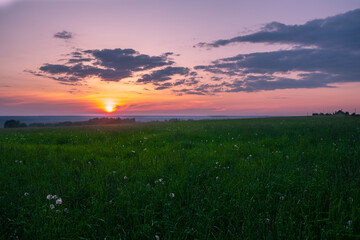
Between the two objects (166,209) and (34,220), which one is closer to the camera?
(34,220)

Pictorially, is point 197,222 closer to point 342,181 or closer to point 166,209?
point 166,209

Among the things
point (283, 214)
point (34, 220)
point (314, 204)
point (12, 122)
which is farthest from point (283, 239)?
point (12, 122)

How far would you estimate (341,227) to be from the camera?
2943mm

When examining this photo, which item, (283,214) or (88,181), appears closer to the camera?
(283,214)

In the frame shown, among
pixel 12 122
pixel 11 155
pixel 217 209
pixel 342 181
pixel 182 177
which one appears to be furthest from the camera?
pixel 12 122

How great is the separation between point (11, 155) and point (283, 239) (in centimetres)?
875

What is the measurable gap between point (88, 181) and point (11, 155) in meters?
4.83

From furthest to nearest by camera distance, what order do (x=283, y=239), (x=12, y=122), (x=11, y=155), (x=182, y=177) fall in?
(x=12, y=122)
(x=11, y=155)
(x=182, y=177)
(x=283, y=239)

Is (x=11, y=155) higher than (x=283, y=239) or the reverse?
higher

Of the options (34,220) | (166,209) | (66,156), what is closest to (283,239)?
(166,209)

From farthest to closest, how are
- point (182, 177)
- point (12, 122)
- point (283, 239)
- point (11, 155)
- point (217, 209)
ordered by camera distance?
point (12, 122)
point (11, 155)
point (182, 177)
point (217, 209)
point (283, 239)

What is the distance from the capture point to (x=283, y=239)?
2842 millimetres

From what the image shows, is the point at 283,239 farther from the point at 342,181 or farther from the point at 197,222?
the point at 342,181

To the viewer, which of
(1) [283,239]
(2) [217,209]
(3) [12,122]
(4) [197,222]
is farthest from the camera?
(3) [12,122]
